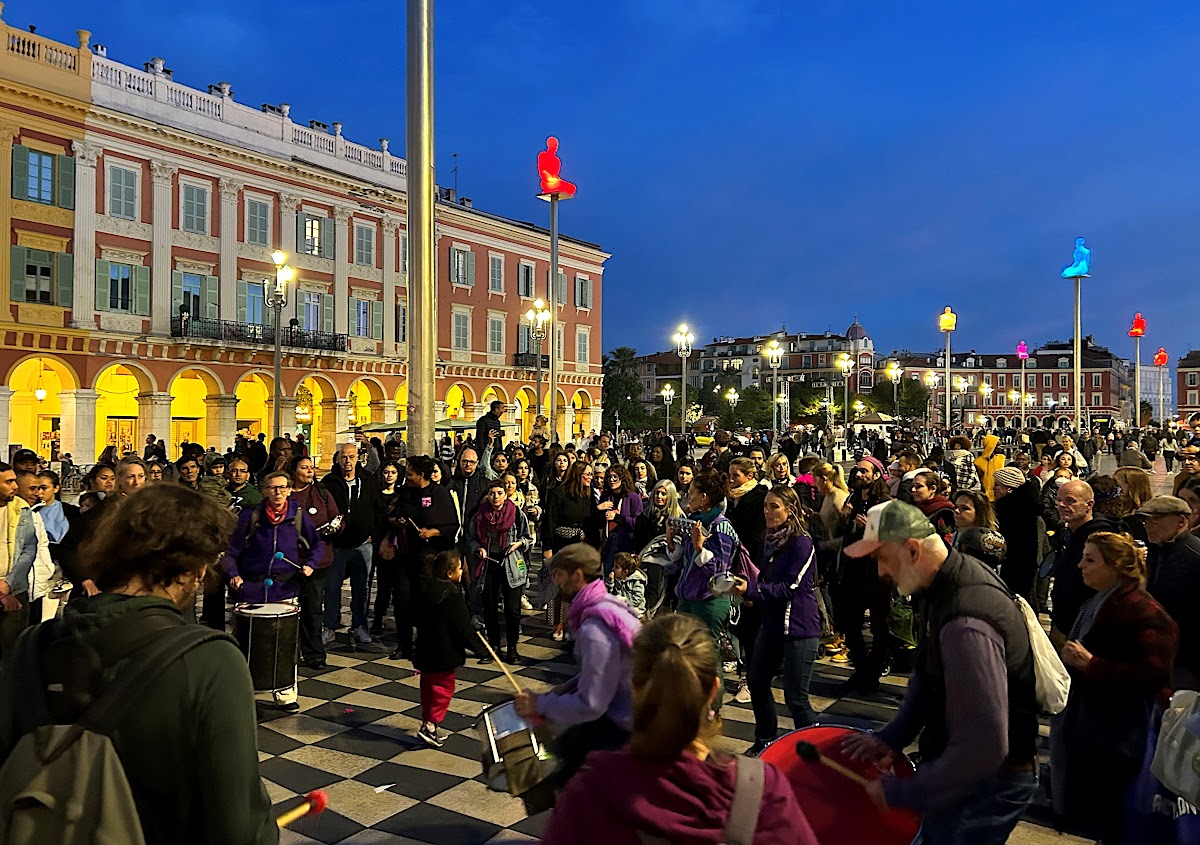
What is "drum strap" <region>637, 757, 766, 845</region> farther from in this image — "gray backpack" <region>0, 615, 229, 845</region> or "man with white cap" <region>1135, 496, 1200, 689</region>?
"man with white cap" <region>1135, 496, 1200, 689</region>

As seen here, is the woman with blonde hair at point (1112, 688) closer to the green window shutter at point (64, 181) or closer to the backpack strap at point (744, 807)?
the backpack strap at point (744, 807)

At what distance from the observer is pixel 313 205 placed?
3384 centimetres

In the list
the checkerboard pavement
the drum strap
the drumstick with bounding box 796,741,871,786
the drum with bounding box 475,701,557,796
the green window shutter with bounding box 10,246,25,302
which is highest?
the green window shutter with bounding box 10,246,25,302

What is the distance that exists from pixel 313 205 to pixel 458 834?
33042 mm

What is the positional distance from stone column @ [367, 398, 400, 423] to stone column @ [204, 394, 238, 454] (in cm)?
688

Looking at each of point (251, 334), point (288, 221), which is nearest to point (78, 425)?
point (251, 334)

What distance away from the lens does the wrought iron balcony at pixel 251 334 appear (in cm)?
2945

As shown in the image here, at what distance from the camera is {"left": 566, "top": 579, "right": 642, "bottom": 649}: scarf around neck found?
329 centimetres

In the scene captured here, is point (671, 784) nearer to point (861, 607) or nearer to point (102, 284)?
point (861, 607)

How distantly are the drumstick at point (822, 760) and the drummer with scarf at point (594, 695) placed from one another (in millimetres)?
725

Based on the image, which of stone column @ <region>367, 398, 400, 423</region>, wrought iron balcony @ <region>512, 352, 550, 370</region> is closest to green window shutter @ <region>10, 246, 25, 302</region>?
stone column @ <region>367, 398, 400, 423</region>

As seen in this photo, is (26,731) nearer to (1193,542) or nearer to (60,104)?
(1193,542)

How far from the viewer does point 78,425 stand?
2673cm

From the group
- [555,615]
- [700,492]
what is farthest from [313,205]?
[700,492]
